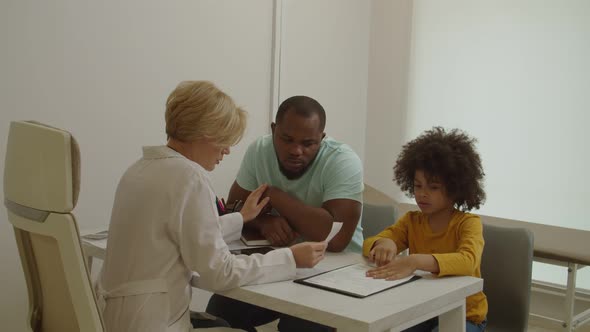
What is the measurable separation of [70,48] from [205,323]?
1492 mm

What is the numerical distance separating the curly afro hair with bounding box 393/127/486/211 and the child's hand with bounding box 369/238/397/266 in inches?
10.1

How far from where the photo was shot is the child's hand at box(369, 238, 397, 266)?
205 cm

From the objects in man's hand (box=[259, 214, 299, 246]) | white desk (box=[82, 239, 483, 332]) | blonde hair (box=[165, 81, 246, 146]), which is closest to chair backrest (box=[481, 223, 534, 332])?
white desk (box=[82, 239, 483, 332])

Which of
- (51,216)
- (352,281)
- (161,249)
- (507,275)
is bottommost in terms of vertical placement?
(507,275)

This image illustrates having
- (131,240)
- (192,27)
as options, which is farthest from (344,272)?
(192,27)

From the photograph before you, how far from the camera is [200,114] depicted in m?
1.77

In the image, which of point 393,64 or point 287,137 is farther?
point 393,64

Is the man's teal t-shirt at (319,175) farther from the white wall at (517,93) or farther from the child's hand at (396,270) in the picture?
the white wall at (517,93)

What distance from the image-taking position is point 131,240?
5.59 feet

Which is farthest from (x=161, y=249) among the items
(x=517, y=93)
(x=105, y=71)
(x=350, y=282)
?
(x=517, y=93)

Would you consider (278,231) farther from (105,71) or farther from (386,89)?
(386,89)

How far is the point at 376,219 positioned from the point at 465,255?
2.88 feet

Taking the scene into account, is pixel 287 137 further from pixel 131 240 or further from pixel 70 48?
pixel 70 48

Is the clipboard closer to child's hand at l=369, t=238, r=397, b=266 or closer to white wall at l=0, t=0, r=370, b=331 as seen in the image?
child's hand at l=369, t=238, r=397, b=266
